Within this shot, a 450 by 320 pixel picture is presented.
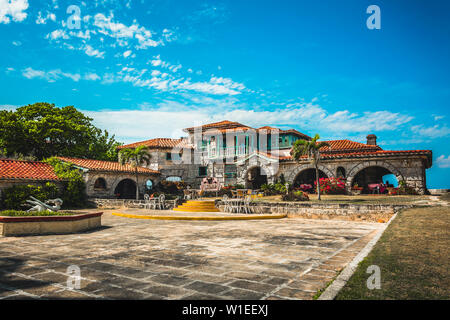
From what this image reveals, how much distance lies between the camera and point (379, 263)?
490 cm

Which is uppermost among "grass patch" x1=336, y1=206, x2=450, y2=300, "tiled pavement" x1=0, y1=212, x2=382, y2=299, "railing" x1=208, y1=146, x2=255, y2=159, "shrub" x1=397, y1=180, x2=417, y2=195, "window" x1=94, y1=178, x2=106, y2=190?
"railing" x1=208, y1=146, x2=255, y2=159

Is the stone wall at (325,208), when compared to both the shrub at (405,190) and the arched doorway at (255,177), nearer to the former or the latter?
the shrub at (405,190)

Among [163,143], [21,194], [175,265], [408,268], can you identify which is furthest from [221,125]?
[408,268]

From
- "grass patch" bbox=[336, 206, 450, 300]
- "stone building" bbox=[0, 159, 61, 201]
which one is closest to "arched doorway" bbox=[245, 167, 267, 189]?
"stone building" bbox=[0, 159, 61, 201]

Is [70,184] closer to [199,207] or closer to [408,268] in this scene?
[199,207]

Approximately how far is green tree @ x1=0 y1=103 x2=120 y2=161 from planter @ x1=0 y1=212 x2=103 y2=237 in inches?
979

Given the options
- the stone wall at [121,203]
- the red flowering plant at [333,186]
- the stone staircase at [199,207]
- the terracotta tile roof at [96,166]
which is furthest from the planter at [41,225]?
the red flowering plant at [333,186]

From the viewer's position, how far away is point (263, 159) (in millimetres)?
28000

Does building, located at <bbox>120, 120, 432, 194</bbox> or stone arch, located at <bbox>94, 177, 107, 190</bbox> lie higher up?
building, located at <bbox>120, 120, 432, 194</bbox>

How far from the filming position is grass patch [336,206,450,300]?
352 centimetres

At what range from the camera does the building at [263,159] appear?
22.7m

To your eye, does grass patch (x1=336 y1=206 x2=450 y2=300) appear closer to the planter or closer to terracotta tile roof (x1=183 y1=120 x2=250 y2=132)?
the planter

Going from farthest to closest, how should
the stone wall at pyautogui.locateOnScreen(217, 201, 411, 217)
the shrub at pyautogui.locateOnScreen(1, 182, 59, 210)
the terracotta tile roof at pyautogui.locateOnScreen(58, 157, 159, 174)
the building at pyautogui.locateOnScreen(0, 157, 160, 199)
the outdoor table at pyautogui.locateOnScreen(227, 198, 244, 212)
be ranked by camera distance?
the terracotta tile roof at pyautogui.locateOnScreen(58, 157, 159, 174) < the building at pyautogui.locateOnScreen(0, 157, 160, 199) < the shrub at pyautogui.locateOnScreen(1, 182, 59, 210) < the outdoor table at pyautogui.locateOnScreen(227, 198, 244, 212) < the stone wall at pyautogui.locateOnScreen(217, 201, 411, 217)
